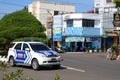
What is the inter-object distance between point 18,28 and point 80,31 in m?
24.9

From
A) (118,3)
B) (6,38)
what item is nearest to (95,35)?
(6,38)

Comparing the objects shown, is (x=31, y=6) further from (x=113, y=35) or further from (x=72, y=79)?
(x=72, y=79)

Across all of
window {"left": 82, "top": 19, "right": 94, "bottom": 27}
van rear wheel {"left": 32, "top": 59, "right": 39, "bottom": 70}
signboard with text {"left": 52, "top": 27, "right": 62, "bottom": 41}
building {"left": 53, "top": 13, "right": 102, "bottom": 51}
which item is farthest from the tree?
window {"left": 82, "top": 19, "right": 94, "bottom": 27}

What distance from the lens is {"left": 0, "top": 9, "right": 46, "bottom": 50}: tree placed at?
39.8 meters

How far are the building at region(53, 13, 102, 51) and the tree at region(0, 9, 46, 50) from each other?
68.6 ft

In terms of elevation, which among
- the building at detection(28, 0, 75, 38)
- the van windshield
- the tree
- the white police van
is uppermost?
the building at detection(28, 0, 75, 38)

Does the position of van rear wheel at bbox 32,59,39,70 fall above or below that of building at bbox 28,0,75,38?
below

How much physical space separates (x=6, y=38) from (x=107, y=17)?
102 ft

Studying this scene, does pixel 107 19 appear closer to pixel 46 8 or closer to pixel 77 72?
pixel 46 8

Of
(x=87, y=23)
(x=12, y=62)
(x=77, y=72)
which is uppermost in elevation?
(x=87, y=23)

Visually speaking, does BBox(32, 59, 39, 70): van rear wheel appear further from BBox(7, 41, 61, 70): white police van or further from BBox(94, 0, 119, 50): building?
BBox(94, 0, 119, 50): building

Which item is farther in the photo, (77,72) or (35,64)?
(35,64)

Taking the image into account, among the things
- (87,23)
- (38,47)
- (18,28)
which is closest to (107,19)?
(87,23)

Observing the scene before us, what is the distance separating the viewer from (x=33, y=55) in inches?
778
